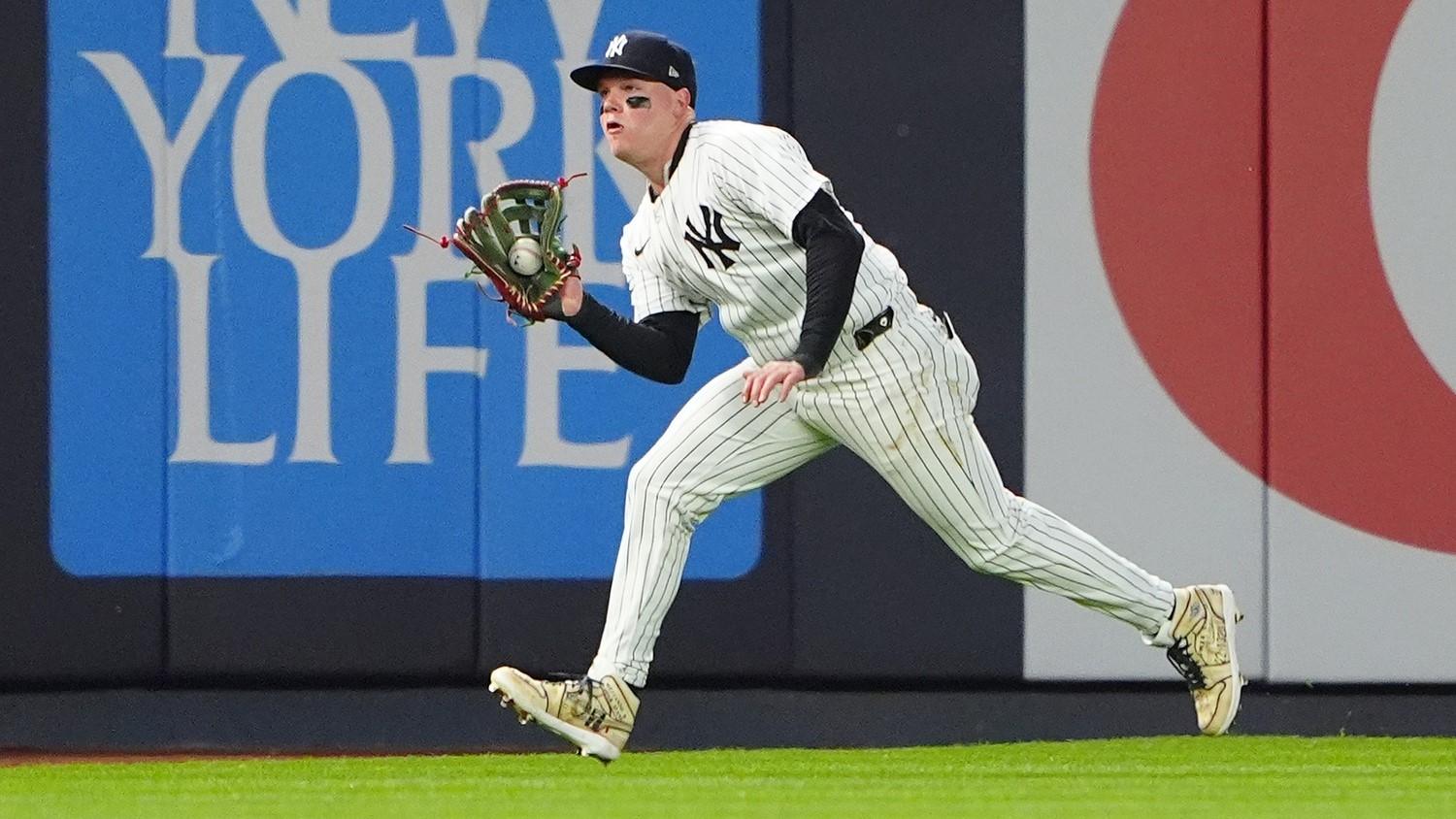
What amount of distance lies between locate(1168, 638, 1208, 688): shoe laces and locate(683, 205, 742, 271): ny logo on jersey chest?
3.81ft

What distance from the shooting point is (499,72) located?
6605mm

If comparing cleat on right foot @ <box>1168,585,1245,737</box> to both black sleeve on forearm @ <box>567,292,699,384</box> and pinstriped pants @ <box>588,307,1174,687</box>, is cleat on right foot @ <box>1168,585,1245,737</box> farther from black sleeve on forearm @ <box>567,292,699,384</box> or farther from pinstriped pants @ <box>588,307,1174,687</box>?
black sleeve on forearm @ <box>567,292,699,384</box>

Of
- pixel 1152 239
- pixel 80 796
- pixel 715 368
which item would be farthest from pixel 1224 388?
pixel 80 796

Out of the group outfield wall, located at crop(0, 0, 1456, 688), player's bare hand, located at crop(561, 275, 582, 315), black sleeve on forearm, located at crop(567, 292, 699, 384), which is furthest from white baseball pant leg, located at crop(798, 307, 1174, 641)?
outfield wall, located at crop(0, 0, 1456, 688)

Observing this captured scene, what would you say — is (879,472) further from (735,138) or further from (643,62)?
(643,62)

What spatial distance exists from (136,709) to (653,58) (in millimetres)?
3062

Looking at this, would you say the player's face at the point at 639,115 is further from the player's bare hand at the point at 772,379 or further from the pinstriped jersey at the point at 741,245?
the player's bare hand at the point at 772,379

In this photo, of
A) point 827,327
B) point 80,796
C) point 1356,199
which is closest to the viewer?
point 827,327

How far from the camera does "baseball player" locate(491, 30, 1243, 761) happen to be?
4.55 metres

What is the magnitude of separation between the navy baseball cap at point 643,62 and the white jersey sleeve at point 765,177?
143mm

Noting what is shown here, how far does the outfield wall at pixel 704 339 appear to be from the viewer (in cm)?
653

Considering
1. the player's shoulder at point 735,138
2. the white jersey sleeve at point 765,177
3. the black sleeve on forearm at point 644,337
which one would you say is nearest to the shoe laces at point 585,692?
the black sleeve on forearm at point 644,337

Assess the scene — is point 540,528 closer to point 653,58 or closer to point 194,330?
point 194,330

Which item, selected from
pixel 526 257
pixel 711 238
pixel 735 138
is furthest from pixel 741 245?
pixel 526 257
